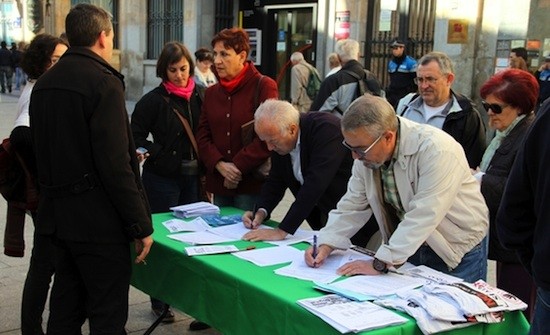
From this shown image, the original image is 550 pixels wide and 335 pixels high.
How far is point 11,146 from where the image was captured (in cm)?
354

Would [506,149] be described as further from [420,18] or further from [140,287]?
[420,18]

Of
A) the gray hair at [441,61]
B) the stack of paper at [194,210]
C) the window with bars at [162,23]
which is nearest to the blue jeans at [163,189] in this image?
the stack of paper at [194,210]

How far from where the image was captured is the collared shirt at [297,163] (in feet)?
12.0

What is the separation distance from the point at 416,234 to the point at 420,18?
904 centimetres

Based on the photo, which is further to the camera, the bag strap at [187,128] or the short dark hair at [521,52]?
the short dark hair at [521,52]

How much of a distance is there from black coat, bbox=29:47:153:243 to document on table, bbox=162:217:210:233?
0.70 meters

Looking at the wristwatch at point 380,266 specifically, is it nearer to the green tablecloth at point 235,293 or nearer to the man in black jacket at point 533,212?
the green tablecloth at point 235,293

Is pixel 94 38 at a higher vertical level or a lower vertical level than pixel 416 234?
higher

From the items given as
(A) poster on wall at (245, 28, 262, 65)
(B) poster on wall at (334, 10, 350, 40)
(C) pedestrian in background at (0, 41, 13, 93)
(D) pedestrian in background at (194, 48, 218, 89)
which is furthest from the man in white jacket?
(C) pedestrian in background at (0, 41, 13, 93)

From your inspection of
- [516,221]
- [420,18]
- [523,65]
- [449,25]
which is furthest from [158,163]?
[420,18]

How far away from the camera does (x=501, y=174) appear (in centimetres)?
337

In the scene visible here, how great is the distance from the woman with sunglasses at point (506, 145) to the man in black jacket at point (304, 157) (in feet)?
2.45

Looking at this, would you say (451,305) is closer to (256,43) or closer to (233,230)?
(233,230)

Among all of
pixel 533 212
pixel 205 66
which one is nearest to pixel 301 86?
pixel 205 66
